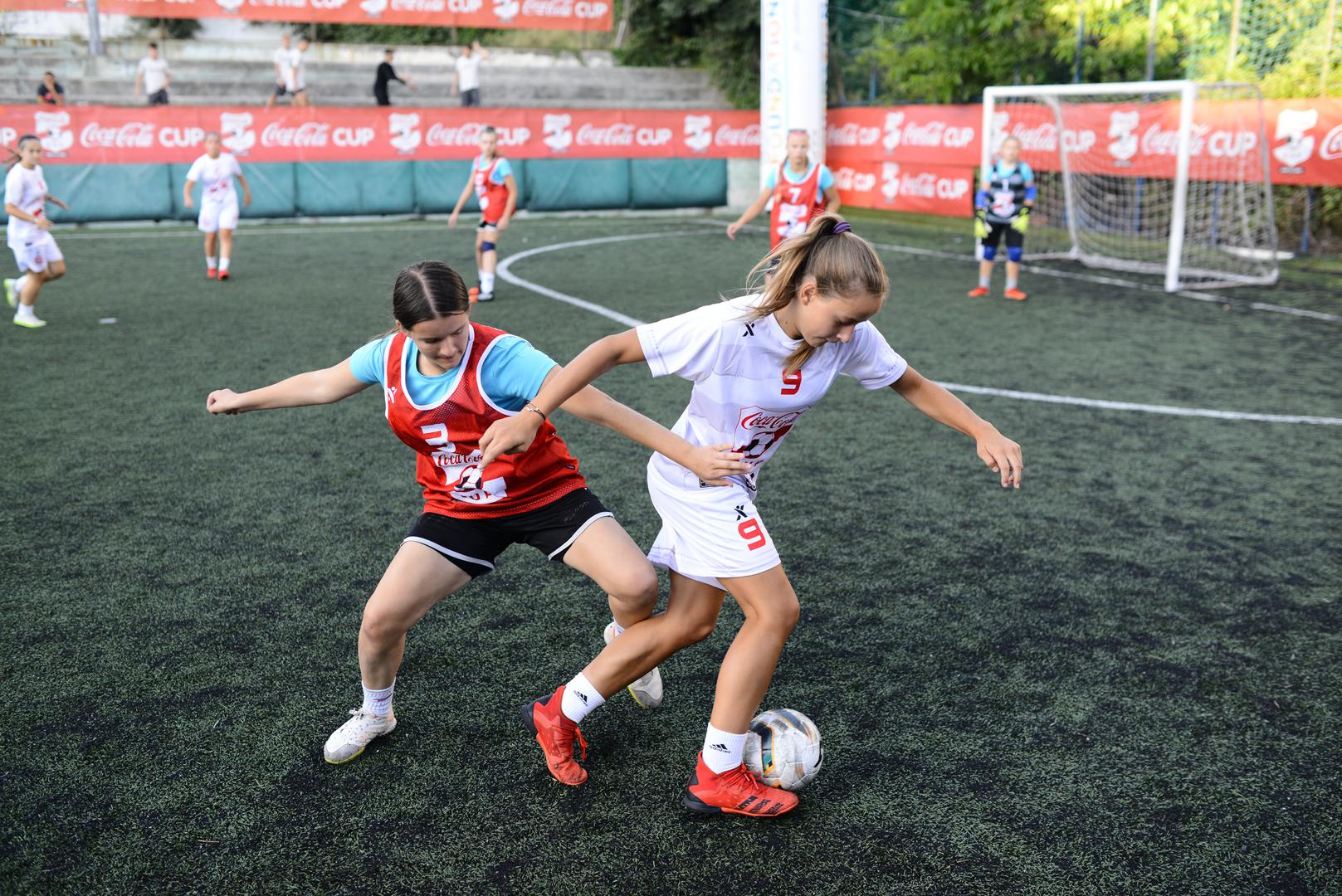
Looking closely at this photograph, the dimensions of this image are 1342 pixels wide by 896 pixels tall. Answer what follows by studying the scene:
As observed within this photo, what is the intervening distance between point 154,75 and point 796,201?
17.0 meters

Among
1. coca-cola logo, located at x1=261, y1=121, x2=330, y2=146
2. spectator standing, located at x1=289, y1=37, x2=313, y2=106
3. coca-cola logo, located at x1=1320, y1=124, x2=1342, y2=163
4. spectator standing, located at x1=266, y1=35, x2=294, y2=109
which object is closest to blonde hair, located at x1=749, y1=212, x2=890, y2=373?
coca-cola logo, located at x1=1320, y1=124, x2=1342, y2=163

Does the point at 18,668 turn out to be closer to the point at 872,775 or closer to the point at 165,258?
the point at 872,775

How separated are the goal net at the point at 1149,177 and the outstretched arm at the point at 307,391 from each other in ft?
40.8

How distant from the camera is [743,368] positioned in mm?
3266

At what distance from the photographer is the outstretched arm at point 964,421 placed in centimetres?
340

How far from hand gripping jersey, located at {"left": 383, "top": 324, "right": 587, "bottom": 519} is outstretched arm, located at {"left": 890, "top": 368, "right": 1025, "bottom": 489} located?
1.14 meters

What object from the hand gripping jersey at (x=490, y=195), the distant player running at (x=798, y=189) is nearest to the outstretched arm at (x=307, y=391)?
the distant player running at (x=798, y=189)

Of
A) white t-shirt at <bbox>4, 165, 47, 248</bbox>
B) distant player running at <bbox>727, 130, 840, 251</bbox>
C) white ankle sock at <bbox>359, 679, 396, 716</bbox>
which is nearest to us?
white ankle sock at <bbox>359, 679, 396, 716</bbox>

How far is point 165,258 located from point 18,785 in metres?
14.5

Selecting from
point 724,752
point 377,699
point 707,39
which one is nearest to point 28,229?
point 377,699

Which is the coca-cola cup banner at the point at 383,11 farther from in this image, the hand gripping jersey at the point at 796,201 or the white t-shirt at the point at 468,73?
the hand gripping jersey at the point at 796,201

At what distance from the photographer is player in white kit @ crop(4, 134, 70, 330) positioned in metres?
11.0

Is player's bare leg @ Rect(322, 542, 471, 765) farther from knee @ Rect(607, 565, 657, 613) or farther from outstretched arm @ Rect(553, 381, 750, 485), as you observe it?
outstretched arm @ Rect(553, 381, 750, 485)

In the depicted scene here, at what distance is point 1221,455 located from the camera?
23.0 feet
